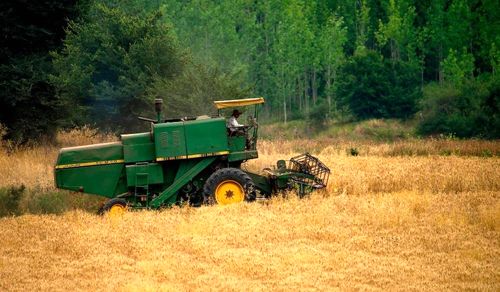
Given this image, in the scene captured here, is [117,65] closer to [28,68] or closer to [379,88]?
[28,68]

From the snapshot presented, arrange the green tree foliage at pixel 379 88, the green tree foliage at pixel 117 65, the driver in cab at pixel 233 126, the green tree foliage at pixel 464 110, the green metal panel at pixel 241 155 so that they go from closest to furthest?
the green metal panel at pixel 241 155 → the driver in cab at pixel 233 126 → the green tree foliage at pixel 117 65 → the green tree foliage at pixel 464 110 → the green tree foliage at pixel 379 88

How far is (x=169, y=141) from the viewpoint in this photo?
14.5m

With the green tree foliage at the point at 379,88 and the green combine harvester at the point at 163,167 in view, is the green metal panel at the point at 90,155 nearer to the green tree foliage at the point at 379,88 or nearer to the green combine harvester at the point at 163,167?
the green combine harvester at the point at 163,167

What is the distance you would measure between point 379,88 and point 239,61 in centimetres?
1185

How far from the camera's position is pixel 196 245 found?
11.4 m

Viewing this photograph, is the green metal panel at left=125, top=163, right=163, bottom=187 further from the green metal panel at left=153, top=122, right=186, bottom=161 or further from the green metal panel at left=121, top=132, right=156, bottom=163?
the green metal panel at left=153, top=122, right=186, bottom=161

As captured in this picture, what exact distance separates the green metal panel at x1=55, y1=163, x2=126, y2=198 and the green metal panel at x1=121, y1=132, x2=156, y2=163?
1.07 feet

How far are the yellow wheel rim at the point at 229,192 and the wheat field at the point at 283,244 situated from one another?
500mm

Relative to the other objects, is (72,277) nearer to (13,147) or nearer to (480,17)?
(13,147)

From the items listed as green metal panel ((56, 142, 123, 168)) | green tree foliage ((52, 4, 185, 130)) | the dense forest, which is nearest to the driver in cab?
green metal panel ((56, 142, 123, 168))

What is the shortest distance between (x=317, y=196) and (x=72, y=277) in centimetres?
678

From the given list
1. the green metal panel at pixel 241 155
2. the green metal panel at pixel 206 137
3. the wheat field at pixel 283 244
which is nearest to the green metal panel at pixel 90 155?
the wheat field at pixel 283 244

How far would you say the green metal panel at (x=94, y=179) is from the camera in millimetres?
14391

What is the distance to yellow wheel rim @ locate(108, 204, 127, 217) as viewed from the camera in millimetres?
14058
